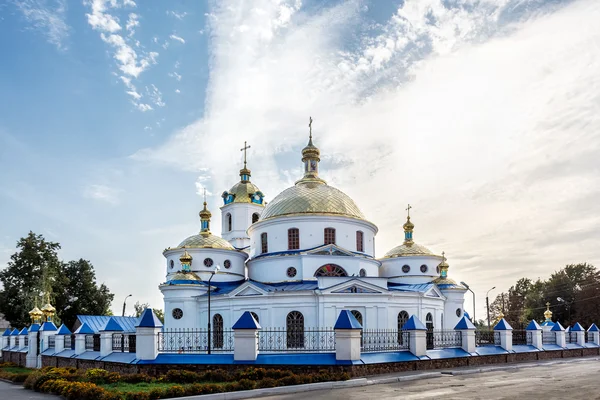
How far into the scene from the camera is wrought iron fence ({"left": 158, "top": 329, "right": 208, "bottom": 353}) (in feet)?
66.0

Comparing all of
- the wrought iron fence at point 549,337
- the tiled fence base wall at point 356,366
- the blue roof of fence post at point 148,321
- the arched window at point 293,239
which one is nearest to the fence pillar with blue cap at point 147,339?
the blue roof of fence post at point 148,321

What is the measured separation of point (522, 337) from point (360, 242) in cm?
1072

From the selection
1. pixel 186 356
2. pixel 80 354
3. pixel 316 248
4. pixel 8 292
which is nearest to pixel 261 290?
pixel 316 248

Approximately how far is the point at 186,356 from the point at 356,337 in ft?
18.6

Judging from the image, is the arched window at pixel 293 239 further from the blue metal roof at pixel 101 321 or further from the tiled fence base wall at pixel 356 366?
the blue metal roof at pixel 101 321

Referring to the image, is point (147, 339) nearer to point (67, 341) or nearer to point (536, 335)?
point (67, 341)

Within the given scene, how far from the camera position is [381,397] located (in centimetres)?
1418

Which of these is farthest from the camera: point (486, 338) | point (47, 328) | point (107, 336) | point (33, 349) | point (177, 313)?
point (177, 313)

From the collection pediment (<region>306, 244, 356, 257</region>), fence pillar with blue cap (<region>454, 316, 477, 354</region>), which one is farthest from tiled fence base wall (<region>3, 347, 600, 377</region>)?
pediment (<region>306, 244, 356, 257</region>)

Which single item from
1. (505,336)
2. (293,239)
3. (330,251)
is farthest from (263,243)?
(505,336)

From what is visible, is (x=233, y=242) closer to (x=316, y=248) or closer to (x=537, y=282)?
(x=316, y=248)

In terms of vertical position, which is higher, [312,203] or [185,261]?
[312,203]

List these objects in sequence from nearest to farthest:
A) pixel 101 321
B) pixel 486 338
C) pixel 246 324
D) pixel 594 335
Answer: pixel 246 324 < pixel 486 338 < pixel 594 335 < pixel 101 321

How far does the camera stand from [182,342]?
28266 mm
